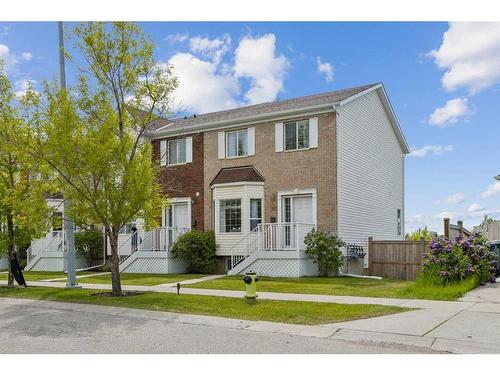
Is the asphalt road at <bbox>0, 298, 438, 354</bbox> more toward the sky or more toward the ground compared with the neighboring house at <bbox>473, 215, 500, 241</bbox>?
more toward the ground

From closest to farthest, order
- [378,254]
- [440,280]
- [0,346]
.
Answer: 1. [0,346]
2. [440,280]
3. [378,254]

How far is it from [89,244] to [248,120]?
10499 mm

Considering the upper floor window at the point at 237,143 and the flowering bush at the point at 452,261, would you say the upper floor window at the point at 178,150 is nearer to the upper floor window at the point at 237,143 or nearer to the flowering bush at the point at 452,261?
the upper floor window at the point at 237,143

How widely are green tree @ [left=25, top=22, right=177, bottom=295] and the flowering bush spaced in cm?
763

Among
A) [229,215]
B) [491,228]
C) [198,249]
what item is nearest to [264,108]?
[229,215]

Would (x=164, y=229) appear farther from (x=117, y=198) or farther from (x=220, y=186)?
(x=117, y=198)

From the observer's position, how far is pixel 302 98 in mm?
24672

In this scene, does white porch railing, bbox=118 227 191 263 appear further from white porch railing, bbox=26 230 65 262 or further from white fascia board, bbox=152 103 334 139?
white porch railing, bbox=26 230 65 262

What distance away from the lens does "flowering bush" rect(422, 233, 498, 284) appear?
45.4ft

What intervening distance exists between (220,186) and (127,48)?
30.8 ft

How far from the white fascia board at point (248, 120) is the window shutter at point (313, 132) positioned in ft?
1.08

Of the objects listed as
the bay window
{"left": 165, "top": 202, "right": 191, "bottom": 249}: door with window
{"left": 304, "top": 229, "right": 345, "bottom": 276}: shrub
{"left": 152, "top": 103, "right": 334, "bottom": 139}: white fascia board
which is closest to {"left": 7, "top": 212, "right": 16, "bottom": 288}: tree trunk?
{"left": 165, "top": 202, "right": 191, "bottom": 249}: door with window

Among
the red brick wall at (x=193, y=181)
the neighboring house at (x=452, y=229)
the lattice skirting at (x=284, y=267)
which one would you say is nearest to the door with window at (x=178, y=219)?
the red brick wall at (x=193, y=181)

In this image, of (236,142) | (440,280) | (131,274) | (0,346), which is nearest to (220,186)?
(236,142)
